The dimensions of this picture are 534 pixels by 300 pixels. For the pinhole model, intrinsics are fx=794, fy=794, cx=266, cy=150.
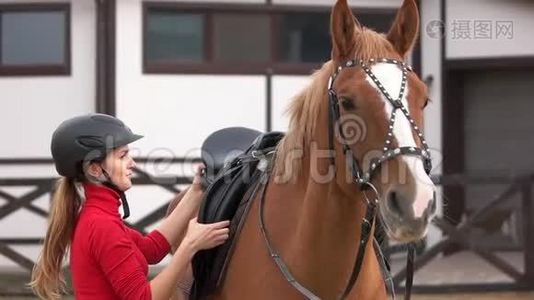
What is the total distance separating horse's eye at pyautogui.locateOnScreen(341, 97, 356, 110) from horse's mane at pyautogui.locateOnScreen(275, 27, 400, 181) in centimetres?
16

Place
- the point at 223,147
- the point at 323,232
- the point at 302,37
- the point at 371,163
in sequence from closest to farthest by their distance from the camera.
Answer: the point at 371,163 < the point at 323,232 < the point at 223,147 < the point at 302,37

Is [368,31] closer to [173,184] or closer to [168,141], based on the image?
[173,184]

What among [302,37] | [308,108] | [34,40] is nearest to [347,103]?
[308,108]

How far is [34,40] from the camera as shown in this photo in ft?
31.8

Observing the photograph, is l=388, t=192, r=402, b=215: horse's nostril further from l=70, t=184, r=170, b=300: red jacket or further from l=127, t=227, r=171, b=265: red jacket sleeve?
l=127, t=227, r=171, b=265: red jacket sleeve

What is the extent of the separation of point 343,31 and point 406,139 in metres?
0.50

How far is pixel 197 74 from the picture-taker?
955 cm

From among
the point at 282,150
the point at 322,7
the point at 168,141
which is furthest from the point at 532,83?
the point at 282,150

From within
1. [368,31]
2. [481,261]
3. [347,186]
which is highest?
[368,31]

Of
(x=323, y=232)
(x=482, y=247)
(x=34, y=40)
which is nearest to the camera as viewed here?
(x=323, y=232)

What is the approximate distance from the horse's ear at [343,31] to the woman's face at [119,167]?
33.7 inches

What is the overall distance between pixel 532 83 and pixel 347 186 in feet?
26.7

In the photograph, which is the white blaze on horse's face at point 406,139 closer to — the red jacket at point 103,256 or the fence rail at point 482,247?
the red jacket at point 103,256

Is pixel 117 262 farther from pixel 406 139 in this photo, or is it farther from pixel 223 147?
pixel 223 147
